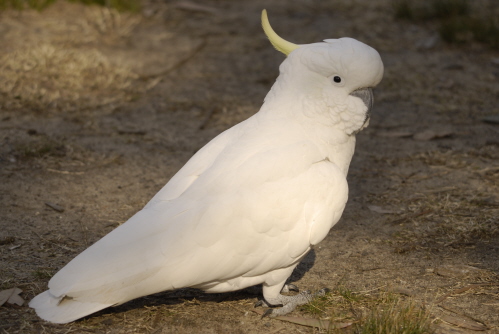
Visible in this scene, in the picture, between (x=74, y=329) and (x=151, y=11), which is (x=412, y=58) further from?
(x=74, y=329)

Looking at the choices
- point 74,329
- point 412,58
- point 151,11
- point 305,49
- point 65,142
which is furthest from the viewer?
point 151,11

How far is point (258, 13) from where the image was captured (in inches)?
281

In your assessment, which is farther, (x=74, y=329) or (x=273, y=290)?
(x=273, y=290)

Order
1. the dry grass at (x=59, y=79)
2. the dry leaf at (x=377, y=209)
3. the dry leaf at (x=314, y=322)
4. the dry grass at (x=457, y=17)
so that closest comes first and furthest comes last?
the dry leaf at (x=314, y=322)
the dry leaf at (x=377, y=209)
the dry grass at (x=59, y=79)
the dry grass at (x=457, y=17)

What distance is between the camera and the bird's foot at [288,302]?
2.56 m

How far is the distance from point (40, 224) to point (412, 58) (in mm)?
4116

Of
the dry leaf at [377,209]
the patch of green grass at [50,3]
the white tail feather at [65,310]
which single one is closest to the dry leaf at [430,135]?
the dry leaf at [377,209]

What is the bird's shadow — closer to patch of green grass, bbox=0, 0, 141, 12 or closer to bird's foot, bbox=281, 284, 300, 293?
bird's foot, bbox=281, 284, 300, 293

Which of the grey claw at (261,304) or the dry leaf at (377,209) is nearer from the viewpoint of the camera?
the grey claw at (261,304)

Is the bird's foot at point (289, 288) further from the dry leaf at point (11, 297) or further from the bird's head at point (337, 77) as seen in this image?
the dry leaf at point (11, 297)

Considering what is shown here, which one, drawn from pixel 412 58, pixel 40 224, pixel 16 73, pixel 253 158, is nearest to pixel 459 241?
pixel 253 158

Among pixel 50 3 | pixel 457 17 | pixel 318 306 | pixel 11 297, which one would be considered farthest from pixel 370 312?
pixel 50 3

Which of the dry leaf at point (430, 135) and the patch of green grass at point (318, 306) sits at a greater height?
the patch of green grass at point (318, 306)

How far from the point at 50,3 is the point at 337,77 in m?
5.01
